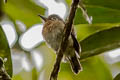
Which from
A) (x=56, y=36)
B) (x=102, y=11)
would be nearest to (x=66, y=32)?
(x=102, y=11)

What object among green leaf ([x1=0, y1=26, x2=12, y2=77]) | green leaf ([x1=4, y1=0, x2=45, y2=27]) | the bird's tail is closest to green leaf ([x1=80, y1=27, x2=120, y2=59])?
the bird's tail

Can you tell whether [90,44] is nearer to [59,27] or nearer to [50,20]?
[59,27]

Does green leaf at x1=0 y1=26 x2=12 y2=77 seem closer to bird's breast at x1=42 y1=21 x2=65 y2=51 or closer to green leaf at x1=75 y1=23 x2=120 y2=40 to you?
green leaf at x1=75 y1=23 x2=120 y2=40

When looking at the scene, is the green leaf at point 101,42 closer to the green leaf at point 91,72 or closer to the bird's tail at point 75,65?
the green leaf at point 91,72

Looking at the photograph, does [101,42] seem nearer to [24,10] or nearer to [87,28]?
[87,28]

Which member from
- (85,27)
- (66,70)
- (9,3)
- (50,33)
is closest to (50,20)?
(50,33)
